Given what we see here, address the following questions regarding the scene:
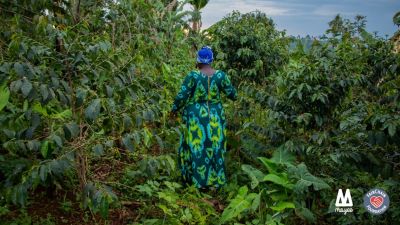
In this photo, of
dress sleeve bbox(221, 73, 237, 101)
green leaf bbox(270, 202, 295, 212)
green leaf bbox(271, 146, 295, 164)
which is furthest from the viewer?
dress sleeve bbox(221, 73, 237, 101)

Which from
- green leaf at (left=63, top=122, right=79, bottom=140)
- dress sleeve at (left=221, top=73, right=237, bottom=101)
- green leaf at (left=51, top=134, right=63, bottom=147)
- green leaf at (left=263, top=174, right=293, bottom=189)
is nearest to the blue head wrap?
dress sleeve at (left=221, top=73, right=237, bottom=101)

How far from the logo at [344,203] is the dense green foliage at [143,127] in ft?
0.20

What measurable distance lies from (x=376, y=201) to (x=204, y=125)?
1.91 metres

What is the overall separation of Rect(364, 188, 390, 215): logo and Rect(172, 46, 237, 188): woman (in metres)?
1.65

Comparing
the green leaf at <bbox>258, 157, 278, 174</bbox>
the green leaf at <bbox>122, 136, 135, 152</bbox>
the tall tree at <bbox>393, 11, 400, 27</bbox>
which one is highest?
the tall tree at <bbox>393, 11, 400, 27</bbox>

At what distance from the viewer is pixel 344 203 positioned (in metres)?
3.87

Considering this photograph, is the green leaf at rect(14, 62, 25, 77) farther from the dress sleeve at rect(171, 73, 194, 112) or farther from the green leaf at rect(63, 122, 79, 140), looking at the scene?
the dress sleeve at rect(171, 73, 194, 112)

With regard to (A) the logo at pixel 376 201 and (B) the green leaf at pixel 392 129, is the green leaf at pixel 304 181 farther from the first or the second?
(B) the green leaf at pixel 392 129

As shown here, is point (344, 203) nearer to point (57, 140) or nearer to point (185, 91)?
point (185, 91)

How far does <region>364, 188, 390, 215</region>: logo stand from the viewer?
3.61 metres

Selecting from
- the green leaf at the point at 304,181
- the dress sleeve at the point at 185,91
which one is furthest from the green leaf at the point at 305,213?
the dress sleeve at the point at 185,91

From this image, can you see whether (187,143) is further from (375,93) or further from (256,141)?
(375,93)

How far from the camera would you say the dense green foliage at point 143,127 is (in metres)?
2.81

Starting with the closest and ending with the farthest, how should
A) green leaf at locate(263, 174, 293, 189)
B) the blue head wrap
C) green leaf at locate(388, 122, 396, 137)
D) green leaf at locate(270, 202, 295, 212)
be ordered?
green leaf at locate(388, 122, 396, 137) → green leaf at locate(270, 202, 295, 212) → green leaf at locate(263, 174, 293, 189) → the blue head wrap
